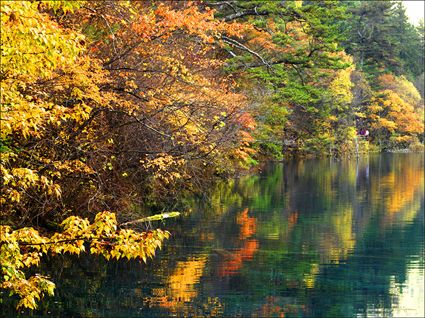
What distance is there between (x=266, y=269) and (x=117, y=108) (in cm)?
475

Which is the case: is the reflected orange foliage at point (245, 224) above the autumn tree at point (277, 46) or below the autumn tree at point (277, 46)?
below

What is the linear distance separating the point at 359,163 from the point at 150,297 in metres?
42.7

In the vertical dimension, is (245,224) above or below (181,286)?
above

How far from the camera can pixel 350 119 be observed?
61.3 m

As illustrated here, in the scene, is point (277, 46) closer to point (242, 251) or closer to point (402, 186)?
point (402, 186)

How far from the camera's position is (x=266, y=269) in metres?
15.3

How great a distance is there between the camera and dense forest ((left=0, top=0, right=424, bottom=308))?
830 cm

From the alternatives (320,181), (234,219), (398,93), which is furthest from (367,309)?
(398,93)

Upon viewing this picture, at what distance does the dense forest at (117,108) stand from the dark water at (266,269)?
0.93 meters

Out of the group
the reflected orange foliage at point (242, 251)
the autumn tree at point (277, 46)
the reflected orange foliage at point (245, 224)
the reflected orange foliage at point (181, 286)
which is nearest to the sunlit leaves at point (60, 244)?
the reflected orange foliage at point (181, 286)

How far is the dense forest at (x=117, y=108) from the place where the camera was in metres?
8.30

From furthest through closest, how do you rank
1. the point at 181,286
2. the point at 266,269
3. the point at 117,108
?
the point at 117,108 < the point at 266,269 < the point at 181,286

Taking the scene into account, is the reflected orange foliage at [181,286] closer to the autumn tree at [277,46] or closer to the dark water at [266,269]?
the dark water at [266,269]

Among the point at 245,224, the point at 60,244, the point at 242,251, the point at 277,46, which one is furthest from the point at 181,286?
the point at 277,46
